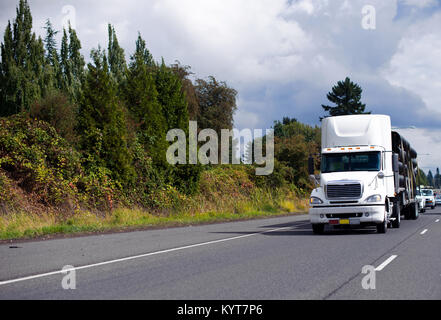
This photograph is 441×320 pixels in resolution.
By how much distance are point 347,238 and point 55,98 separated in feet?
62.3

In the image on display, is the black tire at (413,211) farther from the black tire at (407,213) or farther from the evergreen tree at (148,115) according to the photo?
the evergreen tree at (148,115)

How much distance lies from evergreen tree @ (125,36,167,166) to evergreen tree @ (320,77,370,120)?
205ft

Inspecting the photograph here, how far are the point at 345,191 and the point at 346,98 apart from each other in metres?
74.6

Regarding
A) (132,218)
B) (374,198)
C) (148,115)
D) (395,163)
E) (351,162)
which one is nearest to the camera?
(374,198)

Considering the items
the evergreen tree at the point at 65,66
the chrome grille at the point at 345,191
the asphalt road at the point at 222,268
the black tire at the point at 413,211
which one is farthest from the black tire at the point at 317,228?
the evergreen tree at the point at 65,66

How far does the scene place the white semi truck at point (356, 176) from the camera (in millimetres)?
17094

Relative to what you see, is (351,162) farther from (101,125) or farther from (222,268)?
(101,125)

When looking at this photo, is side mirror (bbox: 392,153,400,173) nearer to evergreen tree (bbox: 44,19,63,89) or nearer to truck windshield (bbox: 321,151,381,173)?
truck windshield (bbox: 321,151,381,173)

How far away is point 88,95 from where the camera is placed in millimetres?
24547

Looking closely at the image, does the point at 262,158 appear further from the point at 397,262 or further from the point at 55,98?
the point at 397,262

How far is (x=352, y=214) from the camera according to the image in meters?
17.1

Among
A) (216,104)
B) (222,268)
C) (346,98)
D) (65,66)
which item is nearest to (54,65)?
(65,66)
